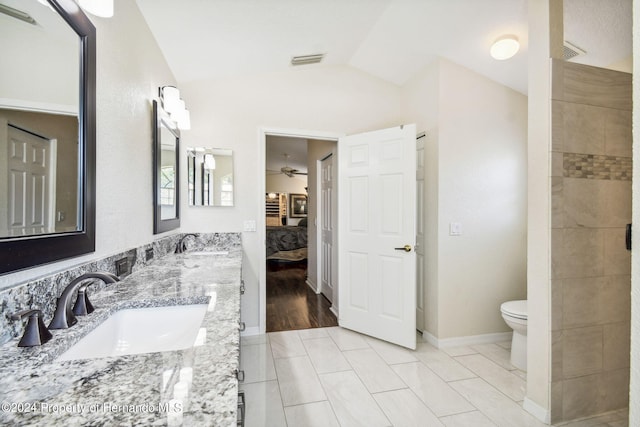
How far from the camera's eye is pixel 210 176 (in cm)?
276

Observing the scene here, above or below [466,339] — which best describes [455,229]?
above

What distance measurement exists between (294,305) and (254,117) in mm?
2324

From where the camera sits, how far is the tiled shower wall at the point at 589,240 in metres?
1.67

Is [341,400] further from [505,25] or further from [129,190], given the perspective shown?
[505,25]

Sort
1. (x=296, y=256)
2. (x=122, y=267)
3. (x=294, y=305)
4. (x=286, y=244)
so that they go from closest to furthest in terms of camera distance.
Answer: (x=122, y=267)
(x=294, y=305)
(x=296, y=256)
(x=286, y=244)

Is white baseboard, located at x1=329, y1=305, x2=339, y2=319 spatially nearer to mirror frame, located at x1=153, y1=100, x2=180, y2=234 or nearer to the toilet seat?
the toilet seat

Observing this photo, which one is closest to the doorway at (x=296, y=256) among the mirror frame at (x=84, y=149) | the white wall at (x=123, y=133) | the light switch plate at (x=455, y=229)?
the white wall at (x=123, y=133)

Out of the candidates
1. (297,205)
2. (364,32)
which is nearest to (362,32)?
(364,32)

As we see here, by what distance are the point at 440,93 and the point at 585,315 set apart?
1.96 meters

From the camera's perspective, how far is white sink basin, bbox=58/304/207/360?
95 centimetres

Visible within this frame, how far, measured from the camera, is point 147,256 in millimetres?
1806

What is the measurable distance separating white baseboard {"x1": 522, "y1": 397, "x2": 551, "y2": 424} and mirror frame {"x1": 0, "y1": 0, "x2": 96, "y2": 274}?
96.8 inches

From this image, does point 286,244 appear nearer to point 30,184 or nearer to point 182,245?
point 182,245

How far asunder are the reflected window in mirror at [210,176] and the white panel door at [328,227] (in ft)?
4.32
